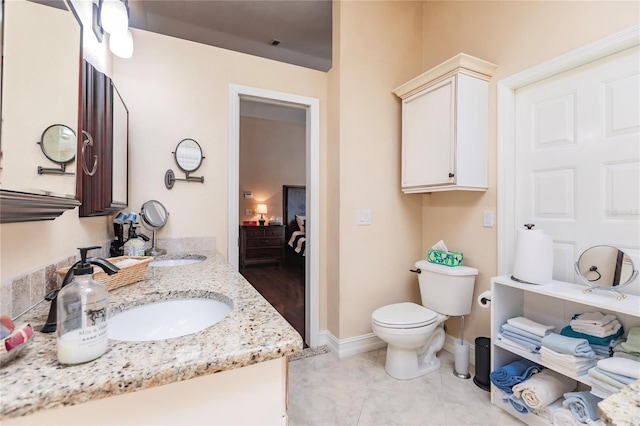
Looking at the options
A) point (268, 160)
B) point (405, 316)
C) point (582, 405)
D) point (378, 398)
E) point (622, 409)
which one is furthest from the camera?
point (268, 160)

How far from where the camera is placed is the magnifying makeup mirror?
1927mm

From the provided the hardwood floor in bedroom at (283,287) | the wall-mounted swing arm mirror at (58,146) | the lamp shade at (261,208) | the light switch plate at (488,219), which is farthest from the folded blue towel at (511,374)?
the lamp shade at (261,208)

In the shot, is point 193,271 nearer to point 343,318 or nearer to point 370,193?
point 343,318

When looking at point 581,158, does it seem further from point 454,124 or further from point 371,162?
point 371,162

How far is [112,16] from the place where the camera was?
1396 mm

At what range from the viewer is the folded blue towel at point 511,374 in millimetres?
1602

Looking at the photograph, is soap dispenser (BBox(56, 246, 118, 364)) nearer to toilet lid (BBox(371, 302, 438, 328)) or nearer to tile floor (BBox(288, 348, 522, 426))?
tile floor (BBox(288, 348, 522, 426))

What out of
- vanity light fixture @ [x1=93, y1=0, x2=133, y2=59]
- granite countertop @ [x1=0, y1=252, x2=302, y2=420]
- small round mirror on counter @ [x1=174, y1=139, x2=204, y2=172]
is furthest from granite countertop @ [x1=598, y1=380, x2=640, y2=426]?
small round mirror on counter @ [x1=174, y1=139, x2=204, y2=172]

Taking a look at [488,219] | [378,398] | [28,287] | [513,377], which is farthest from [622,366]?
[28,287]

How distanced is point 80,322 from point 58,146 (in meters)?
0.64

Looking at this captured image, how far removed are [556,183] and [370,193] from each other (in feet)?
3.93

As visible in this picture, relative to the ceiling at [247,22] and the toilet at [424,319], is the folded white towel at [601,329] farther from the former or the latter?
the ceiling at [247,22]

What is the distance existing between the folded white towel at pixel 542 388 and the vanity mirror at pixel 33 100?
2.12 metres

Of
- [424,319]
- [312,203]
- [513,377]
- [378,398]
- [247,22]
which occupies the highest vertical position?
[247,22]
